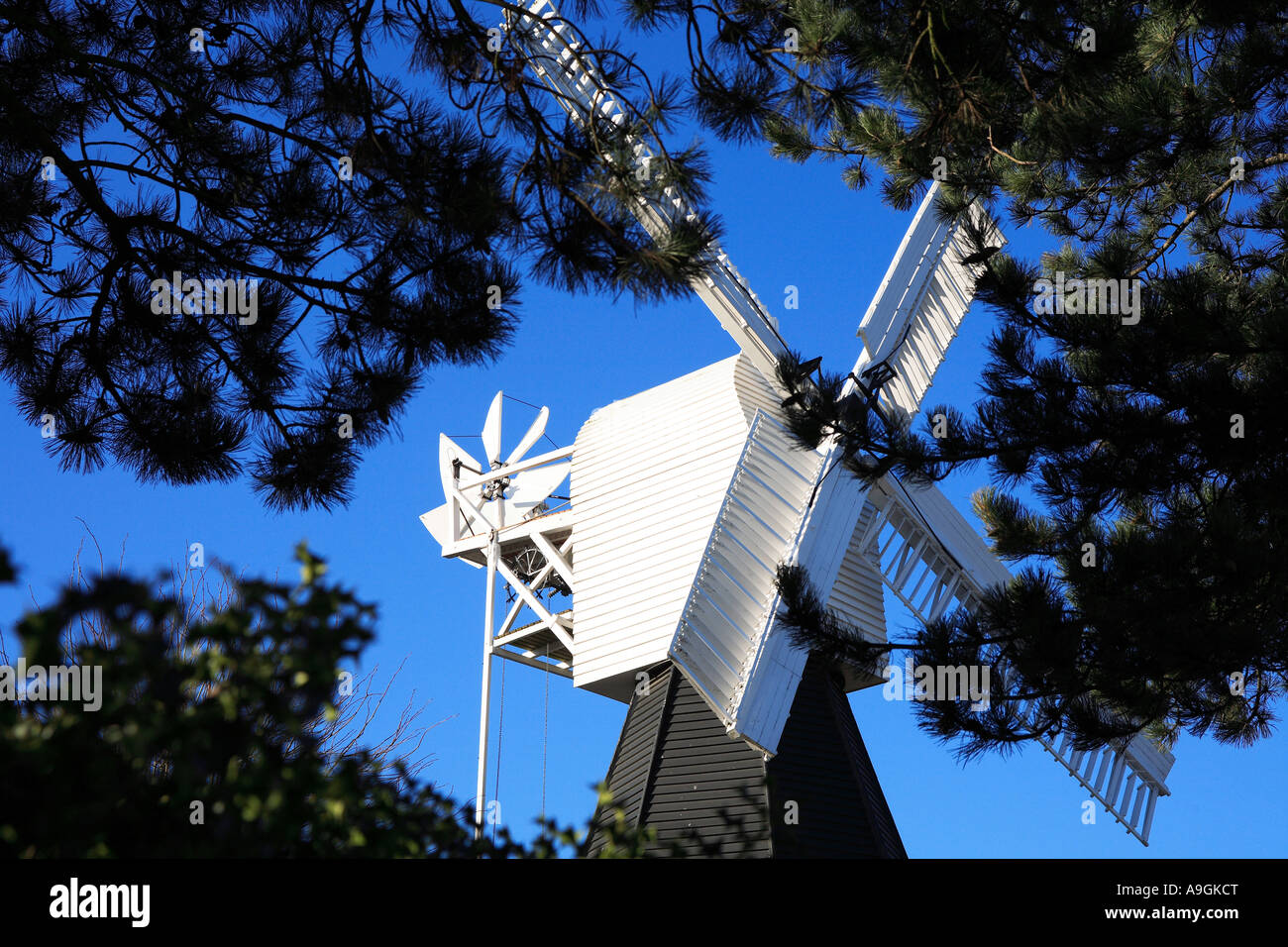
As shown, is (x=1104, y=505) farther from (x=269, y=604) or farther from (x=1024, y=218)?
(x=269, y=604)

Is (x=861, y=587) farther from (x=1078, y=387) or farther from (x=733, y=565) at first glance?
(x=1078, y=387)

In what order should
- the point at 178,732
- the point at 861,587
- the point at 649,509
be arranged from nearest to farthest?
the point at 178,732
the point at 649,509
the point at 861,587

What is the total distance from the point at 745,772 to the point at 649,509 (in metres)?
2.96

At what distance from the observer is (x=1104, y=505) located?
297 inches

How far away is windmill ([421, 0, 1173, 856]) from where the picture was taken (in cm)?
1149

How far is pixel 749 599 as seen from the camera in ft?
39.1

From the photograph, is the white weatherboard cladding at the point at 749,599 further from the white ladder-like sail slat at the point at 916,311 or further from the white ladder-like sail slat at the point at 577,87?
the white ladder-like sail slat at the point at 577,87

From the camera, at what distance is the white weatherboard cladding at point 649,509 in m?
12.1

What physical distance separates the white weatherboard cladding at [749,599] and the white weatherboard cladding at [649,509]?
0.17 meters

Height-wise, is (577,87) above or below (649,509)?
above

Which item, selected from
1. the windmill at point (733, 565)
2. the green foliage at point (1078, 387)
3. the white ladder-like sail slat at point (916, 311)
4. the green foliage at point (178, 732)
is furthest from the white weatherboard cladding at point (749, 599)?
the green foliage at point (178, 732)

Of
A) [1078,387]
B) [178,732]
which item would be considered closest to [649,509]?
[1078,387]

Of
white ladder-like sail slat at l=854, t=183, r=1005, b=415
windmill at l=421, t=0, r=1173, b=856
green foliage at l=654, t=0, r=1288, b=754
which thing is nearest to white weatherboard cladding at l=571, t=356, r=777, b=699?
windmill at l=421, t=0, r=1173, b=856

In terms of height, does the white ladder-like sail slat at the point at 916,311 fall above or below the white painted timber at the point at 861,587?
above
